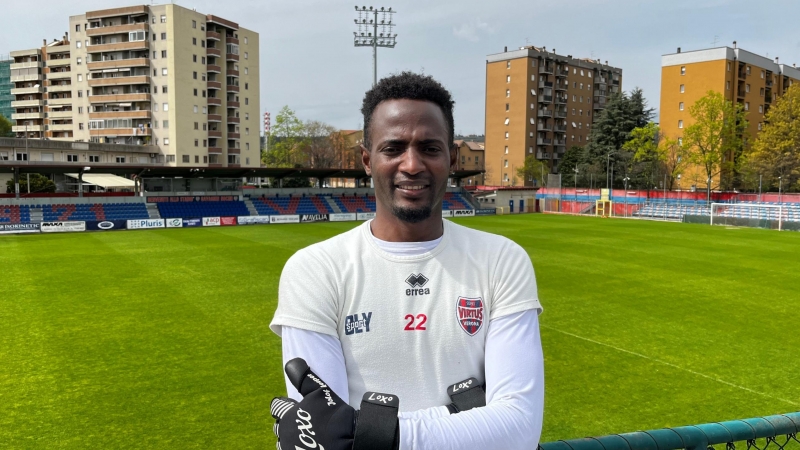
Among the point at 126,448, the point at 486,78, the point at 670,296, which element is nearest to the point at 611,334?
the point at 670,296

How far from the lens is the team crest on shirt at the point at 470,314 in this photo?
218 cm

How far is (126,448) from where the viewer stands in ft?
24.6

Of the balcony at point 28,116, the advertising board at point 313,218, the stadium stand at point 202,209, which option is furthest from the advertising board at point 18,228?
the balcony at point 28,116

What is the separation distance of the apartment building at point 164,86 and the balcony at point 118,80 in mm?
83

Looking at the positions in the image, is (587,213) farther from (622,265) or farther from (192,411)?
(192,411)

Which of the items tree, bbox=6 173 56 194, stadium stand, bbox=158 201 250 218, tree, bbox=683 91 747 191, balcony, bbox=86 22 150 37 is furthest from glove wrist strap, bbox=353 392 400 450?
balcony, bbox=86 22 150 37

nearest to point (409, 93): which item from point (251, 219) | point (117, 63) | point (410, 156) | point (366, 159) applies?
point (410, 156)

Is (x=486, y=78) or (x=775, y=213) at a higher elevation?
(x=486, y=78)

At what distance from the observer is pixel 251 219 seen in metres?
47.3

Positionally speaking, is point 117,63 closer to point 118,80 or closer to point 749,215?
point 118,80

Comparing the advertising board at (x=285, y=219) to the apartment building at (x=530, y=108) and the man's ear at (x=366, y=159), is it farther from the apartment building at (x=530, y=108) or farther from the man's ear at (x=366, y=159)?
the man's ear at (x=366, y=159)

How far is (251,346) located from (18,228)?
115 feet

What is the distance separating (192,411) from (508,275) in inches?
314

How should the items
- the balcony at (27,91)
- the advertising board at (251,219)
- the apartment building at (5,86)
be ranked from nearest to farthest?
the advertising board at (251,219)
the balcony at (27,91)
the apartment building at (5,86)
